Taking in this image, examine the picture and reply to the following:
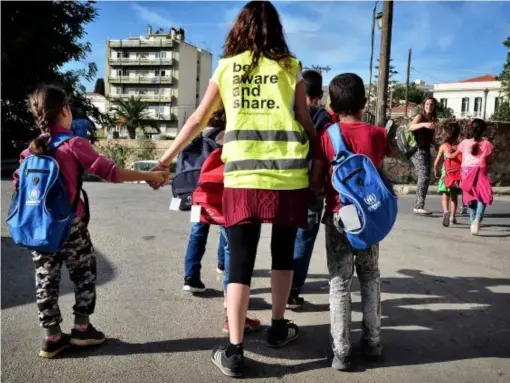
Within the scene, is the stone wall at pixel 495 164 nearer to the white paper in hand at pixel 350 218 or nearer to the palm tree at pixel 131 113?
the white paper in hand at pixel 350 218

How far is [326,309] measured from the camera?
381 cm

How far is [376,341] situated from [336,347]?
0.93ft

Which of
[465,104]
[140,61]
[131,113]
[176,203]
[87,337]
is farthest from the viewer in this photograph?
[140,61]

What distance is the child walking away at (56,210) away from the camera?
278 cm

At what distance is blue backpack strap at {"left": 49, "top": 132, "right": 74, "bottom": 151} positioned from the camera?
2.86m

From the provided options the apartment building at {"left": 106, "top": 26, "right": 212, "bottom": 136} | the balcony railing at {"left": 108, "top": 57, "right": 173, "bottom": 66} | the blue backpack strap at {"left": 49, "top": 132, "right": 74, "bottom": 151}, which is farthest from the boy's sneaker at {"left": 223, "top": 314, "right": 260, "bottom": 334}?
the balcony railing at {"left": 108, "top": 57, "right": 173, "bottom": 66}

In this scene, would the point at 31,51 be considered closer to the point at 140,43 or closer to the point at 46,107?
the point at 46,107

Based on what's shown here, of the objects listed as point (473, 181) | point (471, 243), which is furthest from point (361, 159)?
point (473, 181)

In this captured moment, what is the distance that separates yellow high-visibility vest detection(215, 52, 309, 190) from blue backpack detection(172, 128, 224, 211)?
0.76m

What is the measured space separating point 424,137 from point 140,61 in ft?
285

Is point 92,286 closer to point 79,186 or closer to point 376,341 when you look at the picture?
point 79,186

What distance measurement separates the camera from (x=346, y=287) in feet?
9.53

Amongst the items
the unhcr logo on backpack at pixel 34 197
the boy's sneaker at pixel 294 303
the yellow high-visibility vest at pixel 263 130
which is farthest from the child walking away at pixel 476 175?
the unhcr logo on backpack at pixel 34 197

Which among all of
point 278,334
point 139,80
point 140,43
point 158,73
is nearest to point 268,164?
point 278,334
